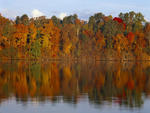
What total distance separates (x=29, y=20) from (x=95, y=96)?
95609 mm

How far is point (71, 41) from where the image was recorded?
10169 centimetres

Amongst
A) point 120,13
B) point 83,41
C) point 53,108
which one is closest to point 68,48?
point 83,41

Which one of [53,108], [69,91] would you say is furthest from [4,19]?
[53,108]

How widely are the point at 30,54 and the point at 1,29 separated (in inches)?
443

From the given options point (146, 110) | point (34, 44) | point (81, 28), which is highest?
point (81, 28)

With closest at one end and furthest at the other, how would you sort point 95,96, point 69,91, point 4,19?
1. point 95,96
2. point 69,91
3. point 4,19

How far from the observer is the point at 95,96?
1952cm

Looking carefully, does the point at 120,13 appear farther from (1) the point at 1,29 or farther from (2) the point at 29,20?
(1) the point at 1,29

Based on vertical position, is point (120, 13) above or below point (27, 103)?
above

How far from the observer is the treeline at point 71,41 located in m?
90.8

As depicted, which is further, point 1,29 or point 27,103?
point 1,29

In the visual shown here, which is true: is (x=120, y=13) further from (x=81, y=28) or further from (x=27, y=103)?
(x=27, y=103)

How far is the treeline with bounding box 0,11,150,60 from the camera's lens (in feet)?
298

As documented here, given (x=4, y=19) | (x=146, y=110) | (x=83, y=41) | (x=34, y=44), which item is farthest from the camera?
(x=83, y=41)
